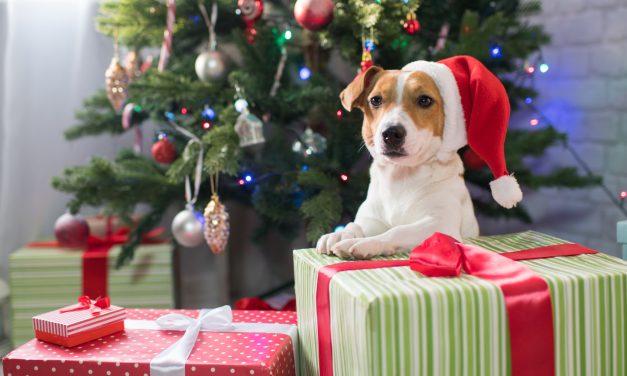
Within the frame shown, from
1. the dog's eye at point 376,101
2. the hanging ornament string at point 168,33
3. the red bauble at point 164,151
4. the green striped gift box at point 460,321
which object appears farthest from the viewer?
the red bauble at point 164,151

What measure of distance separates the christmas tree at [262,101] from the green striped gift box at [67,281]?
0.06m

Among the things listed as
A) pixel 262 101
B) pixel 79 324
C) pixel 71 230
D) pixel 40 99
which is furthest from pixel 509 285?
pixel 40 99

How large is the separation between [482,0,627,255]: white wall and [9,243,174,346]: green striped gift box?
1.11m

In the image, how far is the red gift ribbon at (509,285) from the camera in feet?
2.68

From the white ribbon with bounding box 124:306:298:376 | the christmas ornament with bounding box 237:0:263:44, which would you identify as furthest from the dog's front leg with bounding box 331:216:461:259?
the christmas ornament with bounding box 237:0:263:44

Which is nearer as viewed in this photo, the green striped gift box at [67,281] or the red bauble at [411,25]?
the red bauble at [411,25]

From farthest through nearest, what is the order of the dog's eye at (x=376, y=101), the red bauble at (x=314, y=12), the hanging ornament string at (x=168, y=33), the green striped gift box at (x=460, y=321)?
the hanging ornament string at (x=168, y=33) < the red bauble at (x=314, y=12) < the dog's eye at (x=376, y=101) < the green striped gift box at (x=460, y=321)

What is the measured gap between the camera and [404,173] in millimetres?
1091

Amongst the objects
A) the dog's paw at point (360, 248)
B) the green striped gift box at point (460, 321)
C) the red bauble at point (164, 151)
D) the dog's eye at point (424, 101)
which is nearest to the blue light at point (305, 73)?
the red bauble at point (164, 151)

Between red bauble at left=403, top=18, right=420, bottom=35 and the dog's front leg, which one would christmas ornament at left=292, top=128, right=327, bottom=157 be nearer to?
red bauble at left=403, top=18, right=420, bottom=35

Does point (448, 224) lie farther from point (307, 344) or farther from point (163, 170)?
point (163, 170)

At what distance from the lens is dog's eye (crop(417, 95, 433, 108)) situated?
105 cm

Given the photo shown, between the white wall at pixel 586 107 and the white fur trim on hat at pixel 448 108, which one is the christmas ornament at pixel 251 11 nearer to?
the white fur trim on hat at pixel 448 108

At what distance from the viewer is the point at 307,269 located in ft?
3.28
